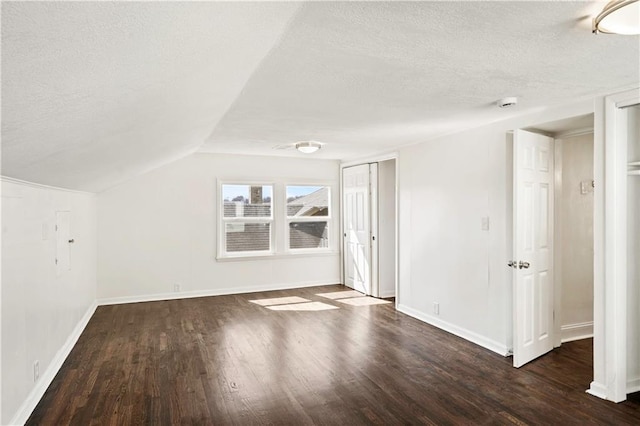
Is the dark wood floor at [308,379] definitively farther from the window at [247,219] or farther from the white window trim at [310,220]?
the white window trim at [310,220]

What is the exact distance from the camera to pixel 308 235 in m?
6.87

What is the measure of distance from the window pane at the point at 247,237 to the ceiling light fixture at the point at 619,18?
544 cm

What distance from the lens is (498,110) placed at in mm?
3307

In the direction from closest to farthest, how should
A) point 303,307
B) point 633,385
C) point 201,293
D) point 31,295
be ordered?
1. point 31,295
2. point 633,385
3. point 303,307
4. point 201,293

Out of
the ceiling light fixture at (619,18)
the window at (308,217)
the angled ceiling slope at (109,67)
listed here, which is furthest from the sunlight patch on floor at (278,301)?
the ceiling light fixture at (619,18)

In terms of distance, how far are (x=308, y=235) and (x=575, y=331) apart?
163 inches

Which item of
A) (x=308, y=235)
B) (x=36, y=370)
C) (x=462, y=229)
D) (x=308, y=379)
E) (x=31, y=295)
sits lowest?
(x=308, y=379)

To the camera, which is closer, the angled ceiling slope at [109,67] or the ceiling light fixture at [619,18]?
the angled ceiling slope at [109,67]

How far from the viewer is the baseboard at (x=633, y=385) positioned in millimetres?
2879

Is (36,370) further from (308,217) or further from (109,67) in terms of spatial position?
(308,217)

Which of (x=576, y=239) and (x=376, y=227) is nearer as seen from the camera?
Result: (x=576, y=239)

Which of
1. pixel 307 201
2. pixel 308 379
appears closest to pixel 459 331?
pixel 308 379

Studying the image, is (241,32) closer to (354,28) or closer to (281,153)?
(354,28)

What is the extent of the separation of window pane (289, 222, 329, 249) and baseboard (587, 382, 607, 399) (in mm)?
4606
